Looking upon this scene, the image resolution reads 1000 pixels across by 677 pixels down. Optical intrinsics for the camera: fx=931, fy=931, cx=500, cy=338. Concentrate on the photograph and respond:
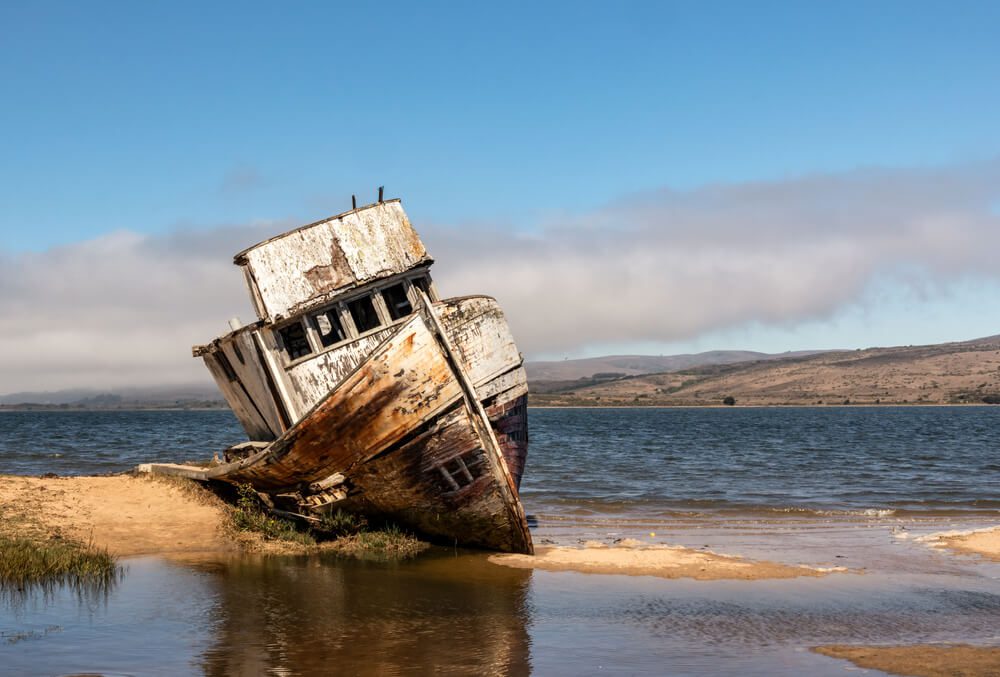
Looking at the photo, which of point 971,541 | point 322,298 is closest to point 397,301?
point 322,298

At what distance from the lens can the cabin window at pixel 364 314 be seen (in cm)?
1555

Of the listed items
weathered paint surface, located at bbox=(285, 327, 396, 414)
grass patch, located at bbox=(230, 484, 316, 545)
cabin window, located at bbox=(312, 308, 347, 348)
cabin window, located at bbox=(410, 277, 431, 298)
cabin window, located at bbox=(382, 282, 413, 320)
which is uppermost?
cabin window, located at bbox=(410, 277, 431, 298)

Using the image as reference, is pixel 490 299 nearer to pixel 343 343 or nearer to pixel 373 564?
pixel 343 343

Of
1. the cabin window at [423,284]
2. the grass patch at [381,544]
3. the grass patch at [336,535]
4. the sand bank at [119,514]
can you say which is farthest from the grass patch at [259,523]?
the cabin window at [423,284]

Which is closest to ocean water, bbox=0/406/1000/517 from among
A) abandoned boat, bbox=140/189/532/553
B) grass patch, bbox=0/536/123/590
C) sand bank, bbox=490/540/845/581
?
sand bank, bbox=490/540/845/581

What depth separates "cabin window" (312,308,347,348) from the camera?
1507 cm

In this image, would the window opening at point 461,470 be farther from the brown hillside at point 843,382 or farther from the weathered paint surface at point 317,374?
the brown hillside at point 843,382

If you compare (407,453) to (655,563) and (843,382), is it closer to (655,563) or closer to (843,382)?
(655,563)

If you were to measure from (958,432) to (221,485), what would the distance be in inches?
2231

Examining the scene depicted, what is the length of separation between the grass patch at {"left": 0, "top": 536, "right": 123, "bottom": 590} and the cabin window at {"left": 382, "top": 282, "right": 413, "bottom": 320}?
5.93 metres

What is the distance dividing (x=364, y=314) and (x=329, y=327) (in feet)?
2.39

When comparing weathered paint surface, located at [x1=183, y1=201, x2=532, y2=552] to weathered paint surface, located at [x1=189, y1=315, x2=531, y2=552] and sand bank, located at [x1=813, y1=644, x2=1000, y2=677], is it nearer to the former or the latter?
weathered paint surface, located at [x1=189, y1=315, x2=531, y2=552]

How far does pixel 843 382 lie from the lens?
15112 cm

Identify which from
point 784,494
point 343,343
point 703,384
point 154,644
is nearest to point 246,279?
point 343,343
